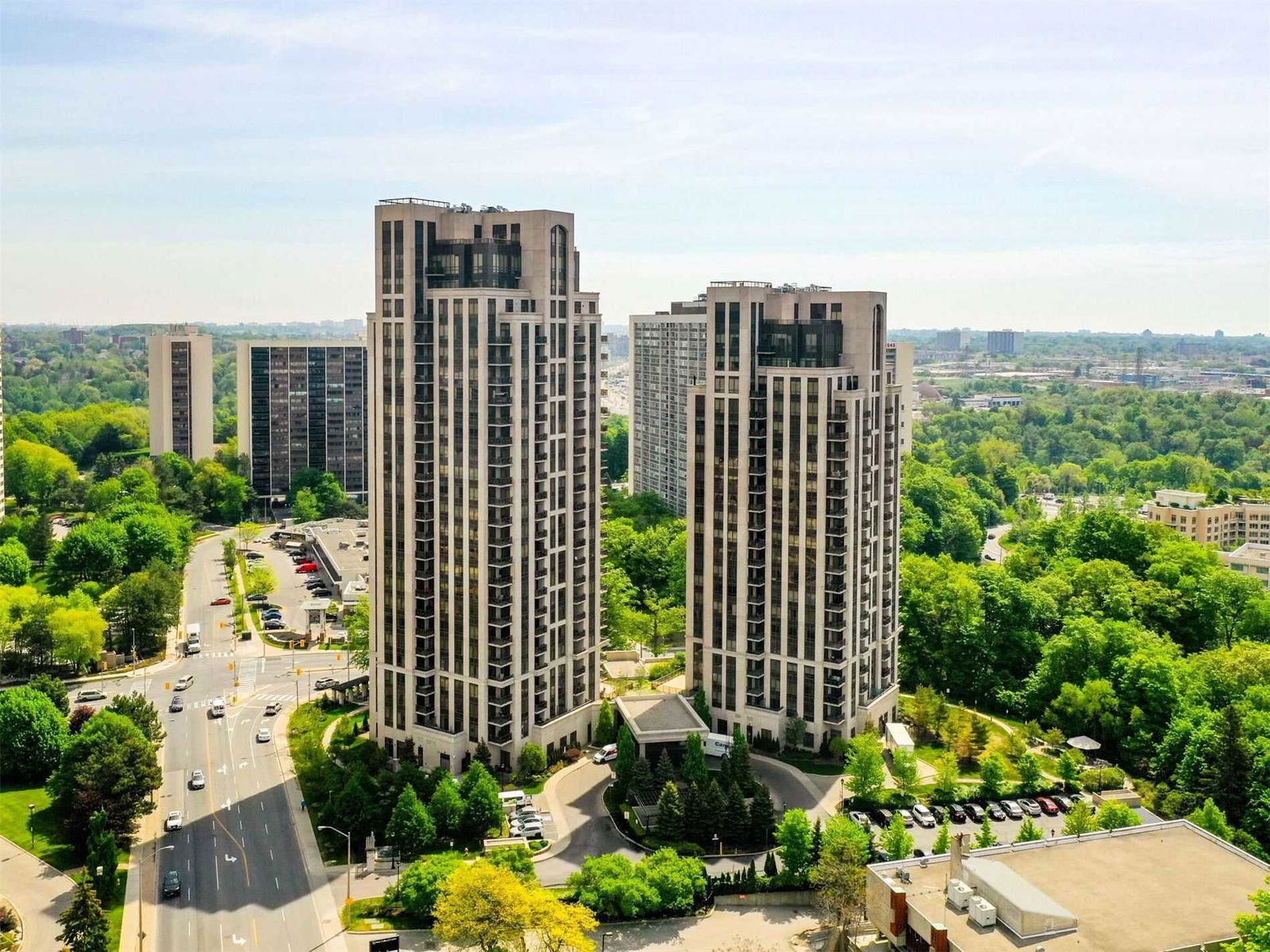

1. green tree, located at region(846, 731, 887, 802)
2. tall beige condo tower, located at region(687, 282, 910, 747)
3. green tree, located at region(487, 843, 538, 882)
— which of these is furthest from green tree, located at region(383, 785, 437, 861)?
green tree, located at region(846, 731, 887, 802)

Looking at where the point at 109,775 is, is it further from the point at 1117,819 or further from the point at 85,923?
the point at 1117,819

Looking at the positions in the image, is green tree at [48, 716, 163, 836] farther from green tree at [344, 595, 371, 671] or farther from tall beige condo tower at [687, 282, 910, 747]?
tall beige condo tower at [687, 282, 910, 747]

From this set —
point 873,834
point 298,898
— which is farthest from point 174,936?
point 873,834

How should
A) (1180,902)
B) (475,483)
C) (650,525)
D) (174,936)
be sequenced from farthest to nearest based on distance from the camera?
(650,525)
(475,483)
(174,936)
(1180,902)

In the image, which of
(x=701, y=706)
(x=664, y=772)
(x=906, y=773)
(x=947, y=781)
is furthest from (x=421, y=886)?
(x=947, y=781)

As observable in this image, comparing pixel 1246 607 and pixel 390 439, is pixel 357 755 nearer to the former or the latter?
pixel 390 439

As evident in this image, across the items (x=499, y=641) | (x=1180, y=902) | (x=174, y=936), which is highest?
(x=499, y=641)

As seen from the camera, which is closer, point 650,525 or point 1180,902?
point 1180,902
